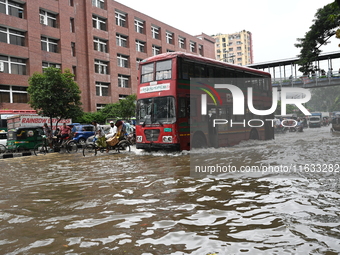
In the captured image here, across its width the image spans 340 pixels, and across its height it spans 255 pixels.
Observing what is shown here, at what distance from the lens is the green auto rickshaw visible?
756 inches

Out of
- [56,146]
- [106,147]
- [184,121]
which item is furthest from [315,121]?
[56,146]

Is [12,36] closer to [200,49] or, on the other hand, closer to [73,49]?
[73,49]

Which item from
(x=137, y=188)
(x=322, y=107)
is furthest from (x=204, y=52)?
(x=137, y=188)

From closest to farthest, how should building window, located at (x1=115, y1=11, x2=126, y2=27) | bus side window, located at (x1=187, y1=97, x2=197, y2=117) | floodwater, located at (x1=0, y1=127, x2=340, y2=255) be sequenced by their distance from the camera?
floodwater, located at (x1=0, y1=127, x2=340, y2=255), bus side window, located at (x1=187, y1=97, x2=197, y2=117), building window, located at (x1=115, y1=11, x2=126, y2=27)

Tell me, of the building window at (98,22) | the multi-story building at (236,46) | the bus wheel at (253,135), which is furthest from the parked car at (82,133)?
the multi-story building at (236,46)

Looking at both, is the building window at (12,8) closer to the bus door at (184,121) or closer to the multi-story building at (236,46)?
the bus door at (184,121)

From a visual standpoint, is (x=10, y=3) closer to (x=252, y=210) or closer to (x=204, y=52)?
(x=252, y=210)

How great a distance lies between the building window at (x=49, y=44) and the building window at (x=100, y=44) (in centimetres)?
559

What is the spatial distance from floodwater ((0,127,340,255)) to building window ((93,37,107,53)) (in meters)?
32.8


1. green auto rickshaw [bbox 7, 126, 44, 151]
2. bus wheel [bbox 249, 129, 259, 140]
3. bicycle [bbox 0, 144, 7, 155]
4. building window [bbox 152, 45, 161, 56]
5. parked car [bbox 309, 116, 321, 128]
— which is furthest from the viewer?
building window [bbox 152, 45, 161, 56]

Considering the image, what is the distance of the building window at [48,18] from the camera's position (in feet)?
106

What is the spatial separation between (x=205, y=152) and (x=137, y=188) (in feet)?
22.4

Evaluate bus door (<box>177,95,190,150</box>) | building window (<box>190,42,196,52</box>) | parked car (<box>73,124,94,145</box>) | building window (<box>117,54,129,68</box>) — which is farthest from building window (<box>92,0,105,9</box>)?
A: bus door (<box>177,95,190,150</box>)

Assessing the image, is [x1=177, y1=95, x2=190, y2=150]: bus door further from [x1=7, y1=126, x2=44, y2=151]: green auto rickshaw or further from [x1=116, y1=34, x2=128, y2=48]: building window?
[x1=116, y1=34, x2=128, y2=48]: building window
